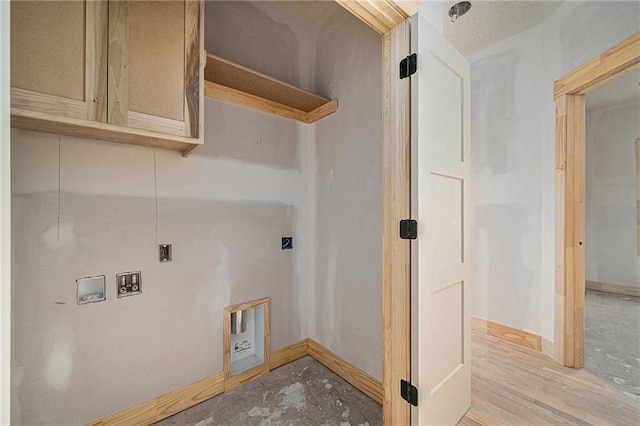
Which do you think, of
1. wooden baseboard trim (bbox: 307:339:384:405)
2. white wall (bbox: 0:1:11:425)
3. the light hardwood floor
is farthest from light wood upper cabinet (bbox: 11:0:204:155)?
the light hardwood floor

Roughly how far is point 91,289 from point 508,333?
3333 mm

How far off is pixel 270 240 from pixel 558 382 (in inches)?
93.7

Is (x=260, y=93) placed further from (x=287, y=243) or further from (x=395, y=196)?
(x=395, y=196)

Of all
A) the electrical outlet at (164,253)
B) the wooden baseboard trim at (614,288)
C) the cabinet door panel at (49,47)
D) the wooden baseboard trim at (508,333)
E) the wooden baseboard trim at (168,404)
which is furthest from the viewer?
the wooden baseboard trim at (614,288)

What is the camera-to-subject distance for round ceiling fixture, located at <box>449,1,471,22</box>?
2.05 m

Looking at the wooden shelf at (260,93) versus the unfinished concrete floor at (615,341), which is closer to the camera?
the wooden shelf at (260,93)

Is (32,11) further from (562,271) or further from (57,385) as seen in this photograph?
(562,271)

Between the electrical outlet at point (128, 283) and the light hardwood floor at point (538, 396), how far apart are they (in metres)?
2.14

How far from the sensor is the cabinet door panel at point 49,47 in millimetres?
1055

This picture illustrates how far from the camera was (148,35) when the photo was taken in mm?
1336

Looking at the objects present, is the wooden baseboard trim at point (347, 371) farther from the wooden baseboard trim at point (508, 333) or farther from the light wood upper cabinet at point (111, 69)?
the light wood upper cabinet at point (111, 69)

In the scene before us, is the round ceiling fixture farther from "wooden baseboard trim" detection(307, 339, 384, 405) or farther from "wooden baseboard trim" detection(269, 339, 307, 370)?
"wooden baseboard trim" detection(269, 339, 307, 370)

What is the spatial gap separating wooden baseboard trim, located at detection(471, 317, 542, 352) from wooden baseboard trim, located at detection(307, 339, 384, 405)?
155 cm

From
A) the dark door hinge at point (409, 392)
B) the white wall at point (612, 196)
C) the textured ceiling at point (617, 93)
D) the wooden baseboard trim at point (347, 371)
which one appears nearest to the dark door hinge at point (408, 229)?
the dark door hinge at point (409, 392)
